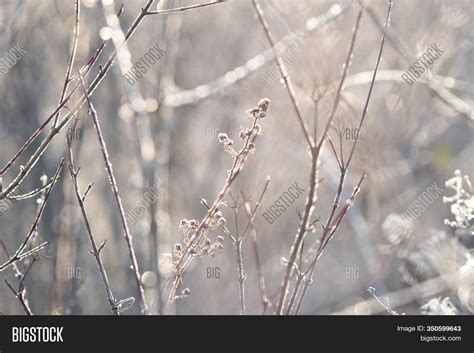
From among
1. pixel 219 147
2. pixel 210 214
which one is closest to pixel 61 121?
pixel 210 214

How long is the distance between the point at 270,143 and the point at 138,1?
2044 millimetres

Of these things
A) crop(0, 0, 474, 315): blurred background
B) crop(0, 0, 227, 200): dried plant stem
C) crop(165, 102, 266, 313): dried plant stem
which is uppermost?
crop(0, 0, 474, 315): blurred background

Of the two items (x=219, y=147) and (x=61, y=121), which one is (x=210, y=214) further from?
(x=219, y=147)

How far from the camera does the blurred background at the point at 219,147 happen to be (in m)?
4.61

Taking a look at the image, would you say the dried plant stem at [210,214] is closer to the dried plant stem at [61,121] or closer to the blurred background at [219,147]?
the dried plant stem at [61,121]

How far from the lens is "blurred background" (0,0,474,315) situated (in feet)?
15.1

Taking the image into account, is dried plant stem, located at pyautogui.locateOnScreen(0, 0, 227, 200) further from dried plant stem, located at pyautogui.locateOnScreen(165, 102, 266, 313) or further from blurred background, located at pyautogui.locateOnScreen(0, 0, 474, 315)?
blurred background, located at pyautogui.locateOnScreen(0, 0, 474, 315)

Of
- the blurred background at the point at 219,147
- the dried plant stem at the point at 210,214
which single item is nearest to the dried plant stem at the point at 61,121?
the dried plant stem at the point at 210,214

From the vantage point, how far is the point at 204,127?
23.6 feet

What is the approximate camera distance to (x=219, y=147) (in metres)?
7.29

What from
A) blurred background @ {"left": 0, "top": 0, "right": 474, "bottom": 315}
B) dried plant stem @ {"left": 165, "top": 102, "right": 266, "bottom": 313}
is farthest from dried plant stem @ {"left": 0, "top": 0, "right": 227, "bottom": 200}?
blurred background @ {"left": 0, "top": 0, "right": 474, "bottom": 315}
